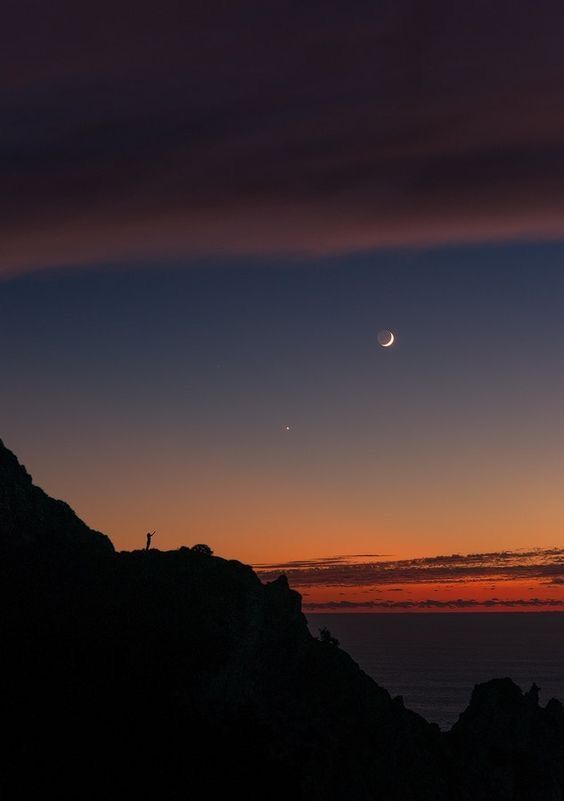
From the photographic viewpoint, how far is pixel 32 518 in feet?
252

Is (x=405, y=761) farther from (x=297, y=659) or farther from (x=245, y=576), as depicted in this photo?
(x=245, y=576)

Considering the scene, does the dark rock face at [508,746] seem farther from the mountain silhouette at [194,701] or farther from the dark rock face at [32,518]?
the dark rock face at [32,518]

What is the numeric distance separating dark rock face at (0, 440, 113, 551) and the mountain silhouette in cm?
14

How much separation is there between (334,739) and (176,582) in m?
19.0

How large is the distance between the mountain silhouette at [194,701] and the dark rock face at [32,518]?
5.4 inches

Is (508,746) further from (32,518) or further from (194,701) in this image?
(32,518)

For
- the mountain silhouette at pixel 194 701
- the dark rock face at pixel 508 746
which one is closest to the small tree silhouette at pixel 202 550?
the mountain silhouette at pixel 194 701

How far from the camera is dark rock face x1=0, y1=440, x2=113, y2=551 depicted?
245ft

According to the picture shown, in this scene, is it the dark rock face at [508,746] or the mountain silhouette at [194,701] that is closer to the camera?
the mountain silhouette at [194,701]

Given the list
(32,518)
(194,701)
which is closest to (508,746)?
(194,701)

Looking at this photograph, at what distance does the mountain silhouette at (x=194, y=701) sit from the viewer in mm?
58219

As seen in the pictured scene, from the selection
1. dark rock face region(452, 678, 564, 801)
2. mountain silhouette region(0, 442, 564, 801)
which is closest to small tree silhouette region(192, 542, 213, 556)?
mountain silhouette region(0, 442, 564, 801)

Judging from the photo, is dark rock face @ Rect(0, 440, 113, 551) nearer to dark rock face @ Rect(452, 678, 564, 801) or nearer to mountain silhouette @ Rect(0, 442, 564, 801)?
mountain silhouette @ Rect(0, 442, 564, 801)

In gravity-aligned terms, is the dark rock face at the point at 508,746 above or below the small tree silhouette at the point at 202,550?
below
